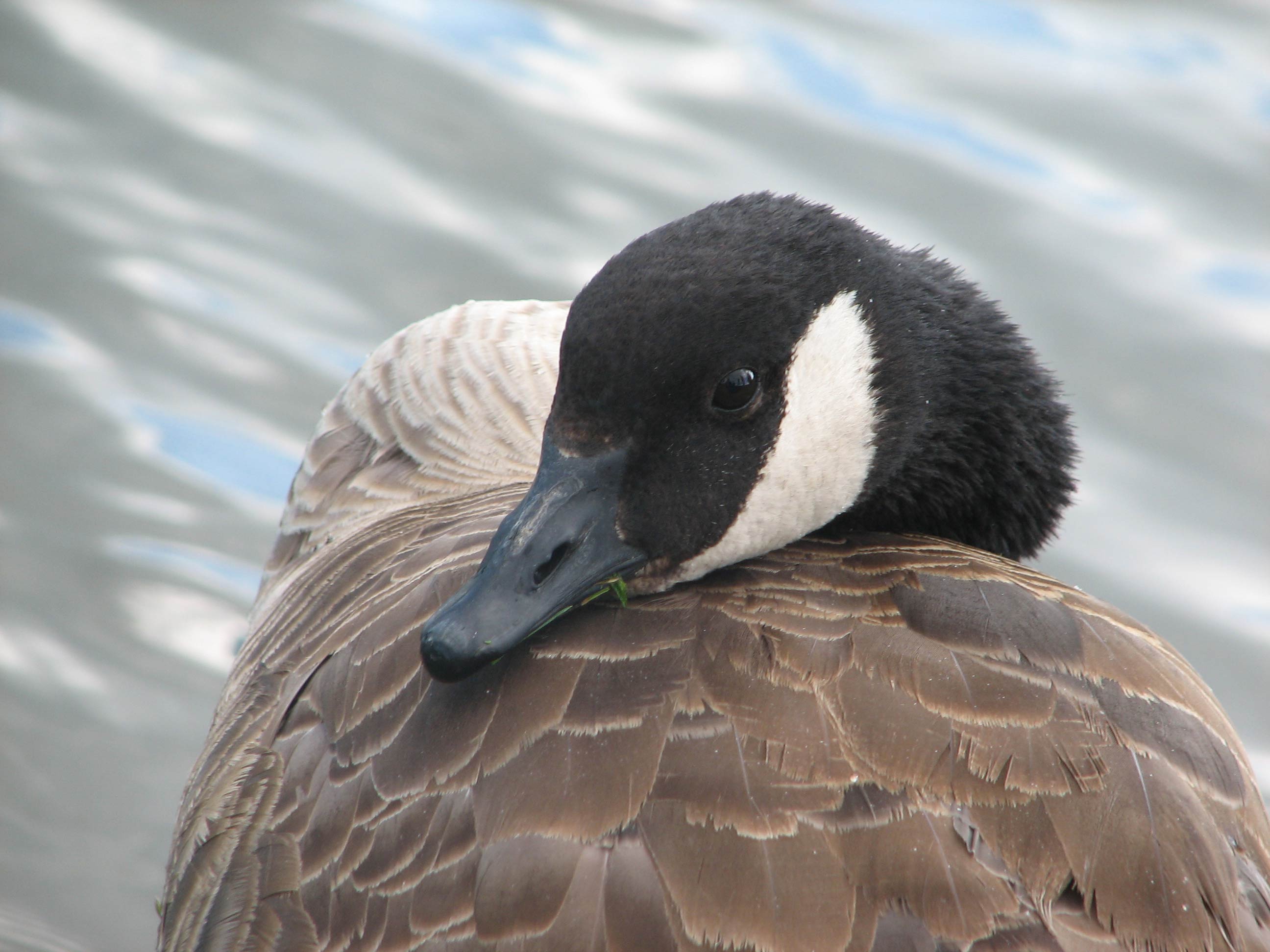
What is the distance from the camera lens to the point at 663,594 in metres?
2.86

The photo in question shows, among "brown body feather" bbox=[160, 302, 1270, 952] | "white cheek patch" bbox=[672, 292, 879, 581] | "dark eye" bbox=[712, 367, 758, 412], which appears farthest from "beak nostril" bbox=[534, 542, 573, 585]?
"dark eye" bbox=[712, 367, 758, 412]

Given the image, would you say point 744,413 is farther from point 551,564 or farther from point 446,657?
point 446,657

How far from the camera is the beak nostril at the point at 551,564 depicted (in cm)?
269

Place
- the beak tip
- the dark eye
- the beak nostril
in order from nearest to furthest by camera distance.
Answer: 1. the beak tip
2. the beak nostril
3. the dark eye

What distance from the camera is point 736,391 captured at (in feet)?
9.51

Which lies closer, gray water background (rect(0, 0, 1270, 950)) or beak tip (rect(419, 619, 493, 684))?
beak tip (rect(419, 619, 493, 684))

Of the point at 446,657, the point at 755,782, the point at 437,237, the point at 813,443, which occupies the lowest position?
the point at 437,237

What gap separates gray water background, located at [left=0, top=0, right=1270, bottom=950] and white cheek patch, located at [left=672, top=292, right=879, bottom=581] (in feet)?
7.80

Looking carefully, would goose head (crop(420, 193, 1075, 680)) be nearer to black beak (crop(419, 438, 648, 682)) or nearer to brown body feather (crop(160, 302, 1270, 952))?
black beak (crop(419, 438, 648, 682))

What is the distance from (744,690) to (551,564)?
1.48 feet

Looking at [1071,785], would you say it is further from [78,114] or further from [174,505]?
[78,114]

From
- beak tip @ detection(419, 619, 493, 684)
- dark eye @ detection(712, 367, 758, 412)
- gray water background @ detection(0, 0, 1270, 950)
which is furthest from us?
gray water background @ detection(0, 0, 1270, 950)

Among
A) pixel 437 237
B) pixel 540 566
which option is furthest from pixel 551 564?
pixel 437 237

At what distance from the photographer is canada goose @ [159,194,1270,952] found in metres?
2.30
